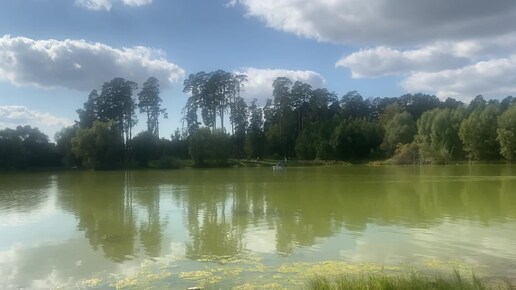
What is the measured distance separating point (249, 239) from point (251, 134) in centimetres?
9315

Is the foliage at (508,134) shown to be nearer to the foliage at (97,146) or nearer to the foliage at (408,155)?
the foliage at (408,155)

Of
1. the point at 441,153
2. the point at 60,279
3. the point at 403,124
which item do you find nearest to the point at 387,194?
the point at 60,279

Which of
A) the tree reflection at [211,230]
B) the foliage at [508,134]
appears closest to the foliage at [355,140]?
the foliage at [508,134]

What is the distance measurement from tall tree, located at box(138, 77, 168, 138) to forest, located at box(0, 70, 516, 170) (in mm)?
190

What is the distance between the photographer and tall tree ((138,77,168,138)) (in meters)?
97.1

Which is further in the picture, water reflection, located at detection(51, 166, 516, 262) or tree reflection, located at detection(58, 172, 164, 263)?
water reflection, located at detection(51, 166, 516, 262)

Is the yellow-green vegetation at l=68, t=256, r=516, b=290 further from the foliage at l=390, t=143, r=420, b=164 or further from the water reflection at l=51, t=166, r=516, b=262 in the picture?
the foliage at l=390, t=143, r=420, b=164

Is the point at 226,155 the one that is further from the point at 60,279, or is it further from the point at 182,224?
the point at 60,279

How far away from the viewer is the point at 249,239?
56.2 ft

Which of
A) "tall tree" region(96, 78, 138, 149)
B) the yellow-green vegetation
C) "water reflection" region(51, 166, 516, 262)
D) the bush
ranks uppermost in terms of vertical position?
"tall tree" region(96, 78, 138, 149)

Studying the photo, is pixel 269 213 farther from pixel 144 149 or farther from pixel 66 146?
pixel 66 146

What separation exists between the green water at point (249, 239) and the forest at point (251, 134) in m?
55.4

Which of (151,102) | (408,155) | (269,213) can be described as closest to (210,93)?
(151,102)

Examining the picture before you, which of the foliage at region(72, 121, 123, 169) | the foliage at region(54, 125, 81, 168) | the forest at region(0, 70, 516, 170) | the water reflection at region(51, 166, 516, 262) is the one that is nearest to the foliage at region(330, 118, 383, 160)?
the forest at region(0, 70, 516, 170)
